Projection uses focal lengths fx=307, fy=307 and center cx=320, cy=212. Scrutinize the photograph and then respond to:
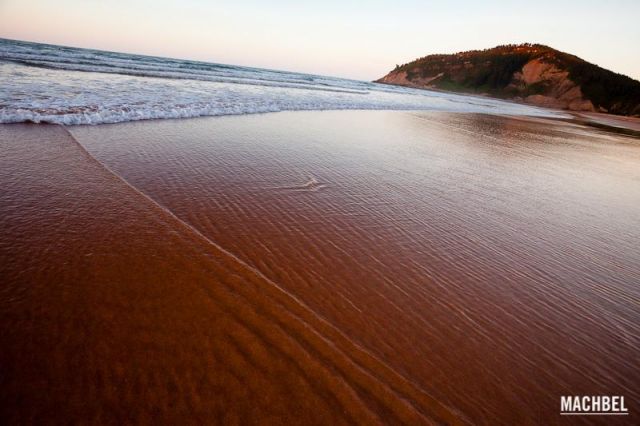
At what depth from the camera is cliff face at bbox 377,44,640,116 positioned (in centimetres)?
5981

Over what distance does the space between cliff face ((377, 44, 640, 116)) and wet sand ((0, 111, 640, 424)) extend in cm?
7258

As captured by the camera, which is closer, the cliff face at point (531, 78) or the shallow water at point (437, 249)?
the shallow water at point (437, 249)

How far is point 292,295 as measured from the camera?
9.70 feet

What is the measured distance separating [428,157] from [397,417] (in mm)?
7785

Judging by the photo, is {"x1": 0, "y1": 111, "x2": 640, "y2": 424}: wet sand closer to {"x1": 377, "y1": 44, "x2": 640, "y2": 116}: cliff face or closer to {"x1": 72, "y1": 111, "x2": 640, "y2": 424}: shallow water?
{"x1": 72, "y1": 111, "x2": 640, "y2": 424}: shallow water

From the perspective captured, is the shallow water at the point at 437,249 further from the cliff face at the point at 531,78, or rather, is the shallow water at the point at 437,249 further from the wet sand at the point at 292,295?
the cliff face at the point at 531,78

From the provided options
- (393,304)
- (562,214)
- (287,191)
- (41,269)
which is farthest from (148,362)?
(562,214)

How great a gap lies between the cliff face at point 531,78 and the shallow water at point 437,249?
231 ft

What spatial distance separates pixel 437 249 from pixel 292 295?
85.0 inches

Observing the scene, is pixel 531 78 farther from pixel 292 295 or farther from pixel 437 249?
pixel 292 295

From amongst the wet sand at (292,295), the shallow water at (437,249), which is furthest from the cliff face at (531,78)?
the wet sand at (292,295)

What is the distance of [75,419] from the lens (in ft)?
5.83

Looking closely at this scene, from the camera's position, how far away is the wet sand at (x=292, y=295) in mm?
2074

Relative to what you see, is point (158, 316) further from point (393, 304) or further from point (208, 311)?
point (393, 304)
